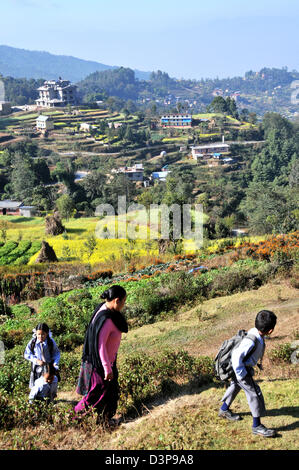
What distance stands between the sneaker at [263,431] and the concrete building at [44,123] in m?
84.4

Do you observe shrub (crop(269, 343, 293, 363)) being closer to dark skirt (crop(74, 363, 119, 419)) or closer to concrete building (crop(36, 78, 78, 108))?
dark skirt (crop(74, 363, 119, 419))

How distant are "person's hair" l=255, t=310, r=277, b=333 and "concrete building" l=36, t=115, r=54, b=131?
8424 cm

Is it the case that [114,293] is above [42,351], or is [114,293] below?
above

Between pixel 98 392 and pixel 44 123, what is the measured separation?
85333 mm

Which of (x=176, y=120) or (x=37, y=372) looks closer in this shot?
(x=37, y=372)

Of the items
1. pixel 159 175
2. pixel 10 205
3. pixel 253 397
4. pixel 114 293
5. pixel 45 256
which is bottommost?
pixel 10 205

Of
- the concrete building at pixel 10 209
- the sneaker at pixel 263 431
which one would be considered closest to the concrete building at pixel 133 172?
the concrete building at pixel 10 209


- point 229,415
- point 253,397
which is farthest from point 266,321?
point 229,415

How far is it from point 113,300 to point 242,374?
1.31 meters

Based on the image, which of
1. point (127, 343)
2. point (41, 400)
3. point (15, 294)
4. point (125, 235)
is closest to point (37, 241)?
point (125, 235)

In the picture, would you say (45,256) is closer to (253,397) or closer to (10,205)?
(253,397)

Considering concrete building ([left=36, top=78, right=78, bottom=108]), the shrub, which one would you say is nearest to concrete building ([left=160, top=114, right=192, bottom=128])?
concrete building ([left=36, top=78, right=78, bottom=108])

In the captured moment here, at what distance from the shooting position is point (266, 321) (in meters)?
3.56

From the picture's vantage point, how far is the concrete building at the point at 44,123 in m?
83.0
